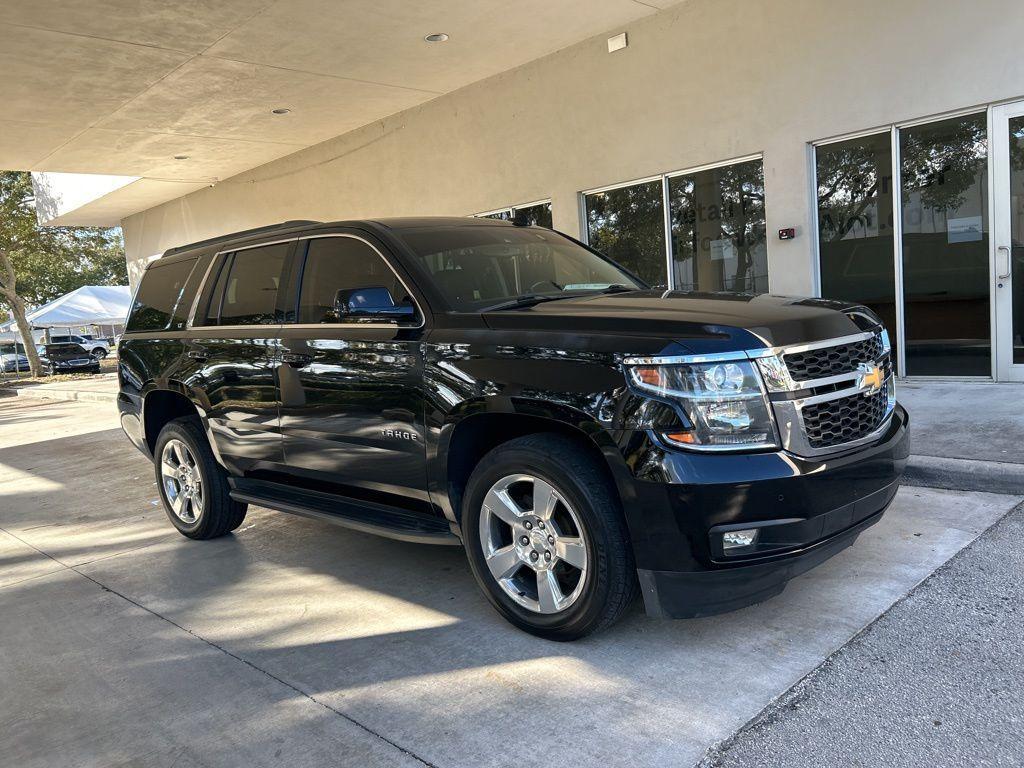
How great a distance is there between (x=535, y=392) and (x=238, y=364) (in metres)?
2.33

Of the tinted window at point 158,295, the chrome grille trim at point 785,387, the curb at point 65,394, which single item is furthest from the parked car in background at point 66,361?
the chrome grille trim at point 785,387

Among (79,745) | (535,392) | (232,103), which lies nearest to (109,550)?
(79,745)

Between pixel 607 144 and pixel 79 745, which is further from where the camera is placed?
pixel 607 144

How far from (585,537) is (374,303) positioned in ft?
5.05

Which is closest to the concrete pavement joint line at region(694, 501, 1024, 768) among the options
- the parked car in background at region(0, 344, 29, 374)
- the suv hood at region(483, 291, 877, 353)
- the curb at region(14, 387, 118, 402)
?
the suv hood at region(483, 291, 877, 353)

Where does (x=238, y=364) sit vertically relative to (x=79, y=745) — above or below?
above

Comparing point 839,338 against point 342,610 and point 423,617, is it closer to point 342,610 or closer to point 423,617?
point 423,617

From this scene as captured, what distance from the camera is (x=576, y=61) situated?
11.0 meters

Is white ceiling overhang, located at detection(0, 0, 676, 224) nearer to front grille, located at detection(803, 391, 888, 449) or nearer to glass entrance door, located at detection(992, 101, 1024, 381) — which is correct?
glass entrance door, located at detection(992, 101, 1024, 381)

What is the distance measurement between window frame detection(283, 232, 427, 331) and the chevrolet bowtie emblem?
195 cm

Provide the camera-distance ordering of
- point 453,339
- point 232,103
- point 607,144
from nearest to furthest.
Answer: point 453,339
point 607,144
point 232,103

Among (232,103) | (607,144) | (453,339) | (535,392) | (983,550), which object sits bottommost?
(983,550)

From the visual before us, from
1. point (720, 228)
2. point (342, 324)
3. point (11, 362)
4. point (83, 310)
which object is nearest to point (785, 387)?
point (342, 324)

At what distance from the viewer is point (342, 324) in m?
4.20
